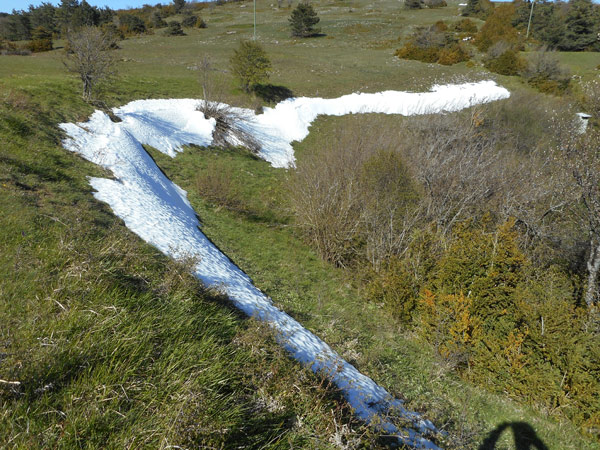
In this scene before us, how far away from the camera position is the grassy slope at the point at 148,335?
2.65 metres

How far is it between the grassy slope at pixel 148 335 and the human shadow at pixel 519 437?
0.13 m

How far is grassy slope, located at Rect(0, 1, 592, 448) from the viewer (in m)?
2.65

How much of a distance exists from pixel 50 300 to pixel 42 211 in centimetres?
386

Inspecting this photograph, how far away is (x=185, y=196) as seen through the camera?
13297 mm

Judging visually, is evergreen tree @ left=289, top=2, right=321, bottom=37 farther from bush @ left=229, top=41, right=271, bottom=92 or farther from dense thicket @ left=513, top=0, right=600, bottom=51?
dense thicket @ left=513, top=0, right=600, bottom=51

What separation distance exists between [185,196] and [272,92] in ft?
55.2

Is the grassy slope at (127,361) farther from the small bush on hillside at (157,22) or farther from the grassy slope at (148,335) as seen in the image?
the small bush on hillside at (157,22)

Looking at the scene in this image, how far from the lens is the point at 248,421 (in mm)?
3080

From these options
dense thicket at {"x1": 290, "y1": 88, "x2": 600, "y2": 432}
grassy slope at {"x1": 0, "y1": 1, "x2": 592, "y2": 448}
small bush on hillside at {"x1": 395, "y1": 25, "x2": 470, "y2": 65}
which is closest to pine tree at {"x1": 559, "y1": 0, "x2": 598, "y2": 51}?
small bush on hillside at {"x1": 395, "y1": 25, "x2": 470, "y2": 65}

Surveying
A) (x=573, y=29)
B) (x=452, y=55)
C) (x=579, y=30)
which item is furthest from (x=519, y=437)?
(x=579, y=30)

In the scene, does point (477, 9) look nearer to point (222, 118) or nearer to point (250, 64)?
point (250, 64)

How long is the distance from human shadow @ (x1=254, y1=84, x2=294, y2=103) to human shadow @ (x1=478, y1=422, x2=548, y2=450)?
25.0 meters

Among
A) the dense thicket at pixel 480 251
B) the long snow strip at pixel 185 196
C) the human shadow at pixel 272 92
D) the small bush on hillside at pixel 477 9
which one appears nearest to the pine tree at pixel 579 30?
the small bush on hillside at pixel 477 9

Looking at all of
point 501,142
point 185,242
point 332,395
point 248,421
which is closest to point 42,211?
point 185,242
